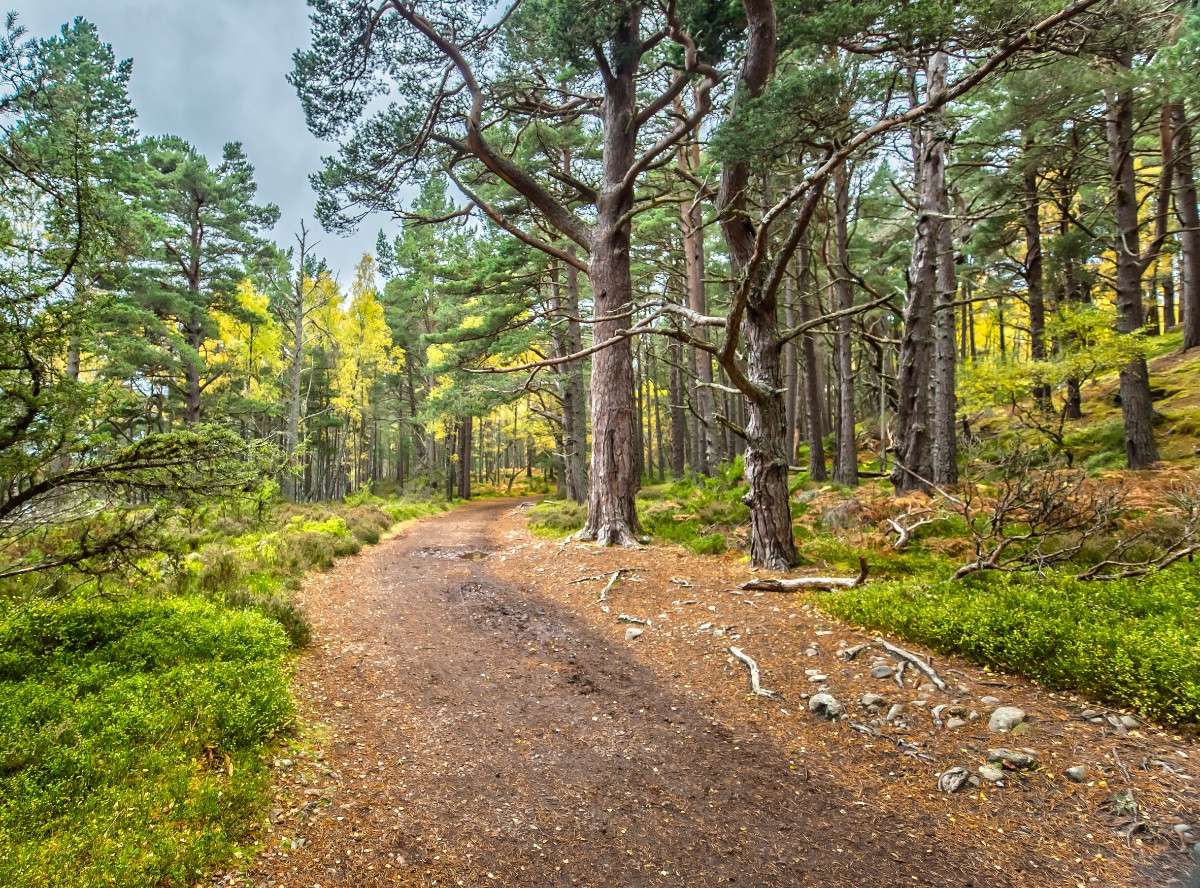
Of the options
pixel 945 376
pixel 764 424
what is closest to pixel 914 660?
pixel 764 424

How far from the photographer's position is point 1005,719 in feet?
10.9

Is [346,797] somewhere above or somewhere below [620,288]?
below

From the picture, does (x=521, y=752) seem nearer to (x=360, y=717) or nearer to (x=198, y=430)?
(x=360, y=717)

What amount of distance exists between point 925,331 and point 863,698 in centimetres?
670

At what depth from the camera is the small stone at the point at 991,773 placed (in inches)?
116

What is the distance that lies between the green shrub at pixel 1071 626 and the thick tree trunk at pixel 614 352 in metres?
4.82

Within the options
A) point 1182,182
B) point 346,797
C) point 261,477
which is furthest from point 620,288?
point 1182,182

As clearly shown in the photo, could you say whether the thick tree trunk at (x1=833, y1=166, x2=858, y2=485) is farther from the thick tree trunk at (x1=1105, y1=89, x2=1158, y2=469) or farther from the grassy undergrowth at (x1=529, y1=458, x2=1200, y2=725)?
the grassy undergrowth at (x1=529, y1=458, x2=1200, y2=725)

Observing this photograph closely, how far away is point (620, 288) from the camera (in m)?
10.0

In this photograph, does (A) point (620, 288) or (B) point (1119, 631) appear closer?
(B) point (1119, 631)

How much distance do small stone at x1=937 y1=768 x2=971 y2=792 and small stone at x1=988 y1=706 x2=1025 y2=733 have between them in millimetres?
492

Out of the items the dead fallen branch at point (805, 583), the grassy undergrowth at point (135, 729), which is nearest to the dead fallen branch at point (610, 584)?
the dead fallen branch at point (805, 583)

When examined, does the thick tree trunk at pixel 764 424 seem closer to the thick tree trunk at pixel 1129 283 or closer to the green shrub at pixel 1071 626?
the green shrub at pixel 1071 626

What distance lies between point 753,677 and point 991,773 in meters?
1.63
